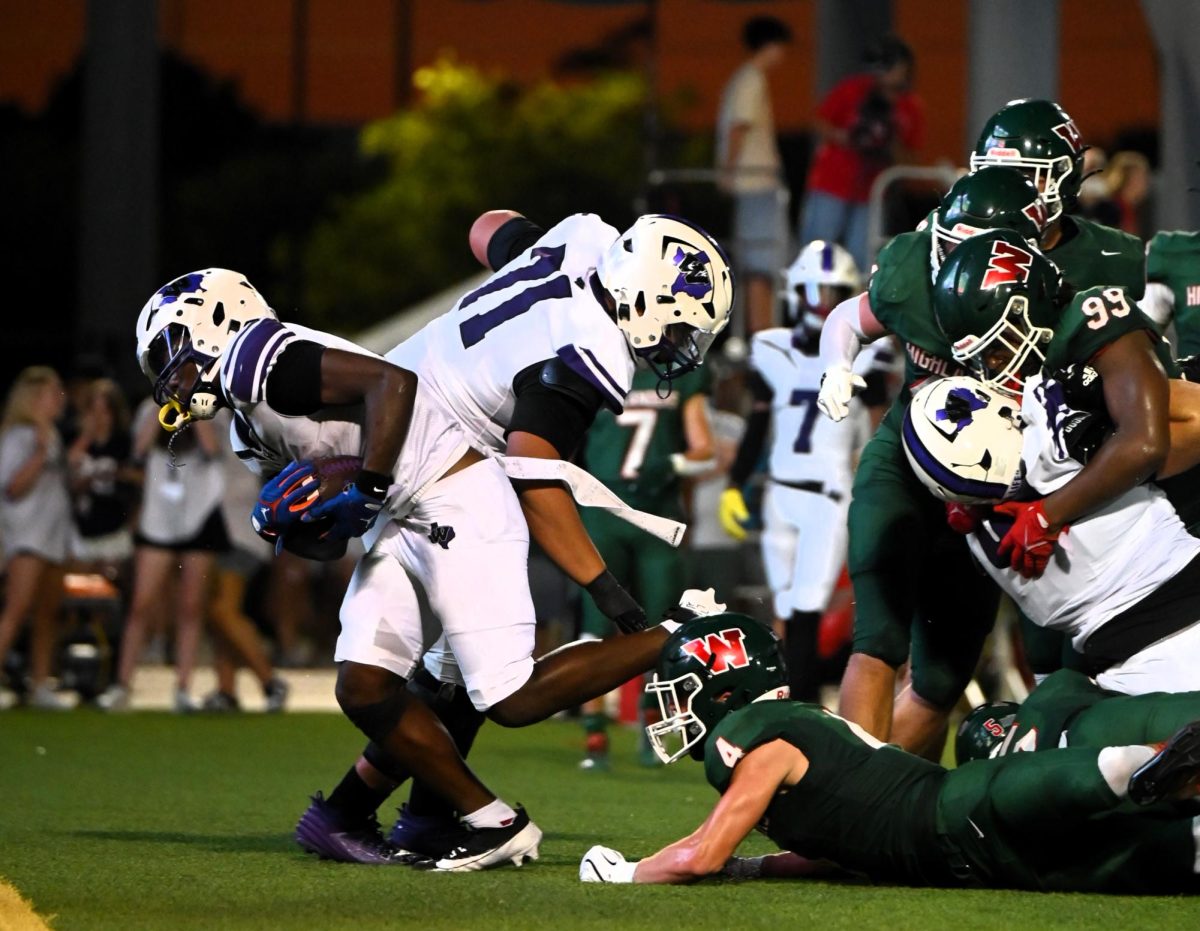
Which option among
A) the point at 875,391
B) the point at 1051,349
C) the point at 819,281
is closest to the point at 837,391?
the point at 1051,349

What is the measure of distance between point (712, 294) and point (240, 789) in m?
3.27

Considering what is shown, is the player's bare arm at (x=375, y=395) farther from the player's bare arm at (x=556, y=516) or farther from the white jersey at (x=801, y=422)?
the white jersey at (x=801, y=422)

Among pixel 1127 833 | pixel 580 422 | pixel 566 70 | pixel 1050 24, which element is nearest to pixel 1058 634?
pixel 1127 833

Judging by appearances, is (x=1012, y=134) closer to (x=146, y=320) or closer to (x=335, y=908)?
(x=146, y=320)

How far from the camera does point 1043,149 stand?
6.21 m

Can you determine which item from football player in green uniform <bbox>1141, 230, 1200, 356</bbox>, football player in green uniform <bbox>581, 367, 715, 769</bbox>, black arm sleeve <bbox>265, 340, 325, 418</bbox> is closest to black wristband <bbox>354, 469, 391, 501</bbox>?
black arm sleeve <bbox>265, 340, 325, 418</bbox>

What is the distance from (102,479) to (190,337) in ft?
24.3

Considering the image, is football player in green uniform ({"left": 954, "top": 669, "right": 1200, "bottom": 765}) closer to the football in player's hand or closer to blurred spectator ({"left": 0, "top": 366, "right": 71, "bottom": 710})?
the football in player's hand

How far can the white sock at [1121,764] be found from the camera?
15.5 ft

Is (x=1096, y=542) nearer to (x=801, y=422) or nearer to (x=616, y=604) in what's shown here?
(x=616, y=604)

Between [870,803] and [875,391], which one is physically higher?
[875,391]

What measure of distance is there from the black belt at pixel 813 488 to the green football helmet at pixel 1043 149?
141 inches

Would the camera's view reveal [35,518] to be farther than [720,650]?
Yes

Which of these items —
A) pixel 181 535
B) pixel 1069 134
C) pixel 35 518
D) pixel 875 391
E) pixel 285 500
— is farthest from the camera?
pixel 35 518
